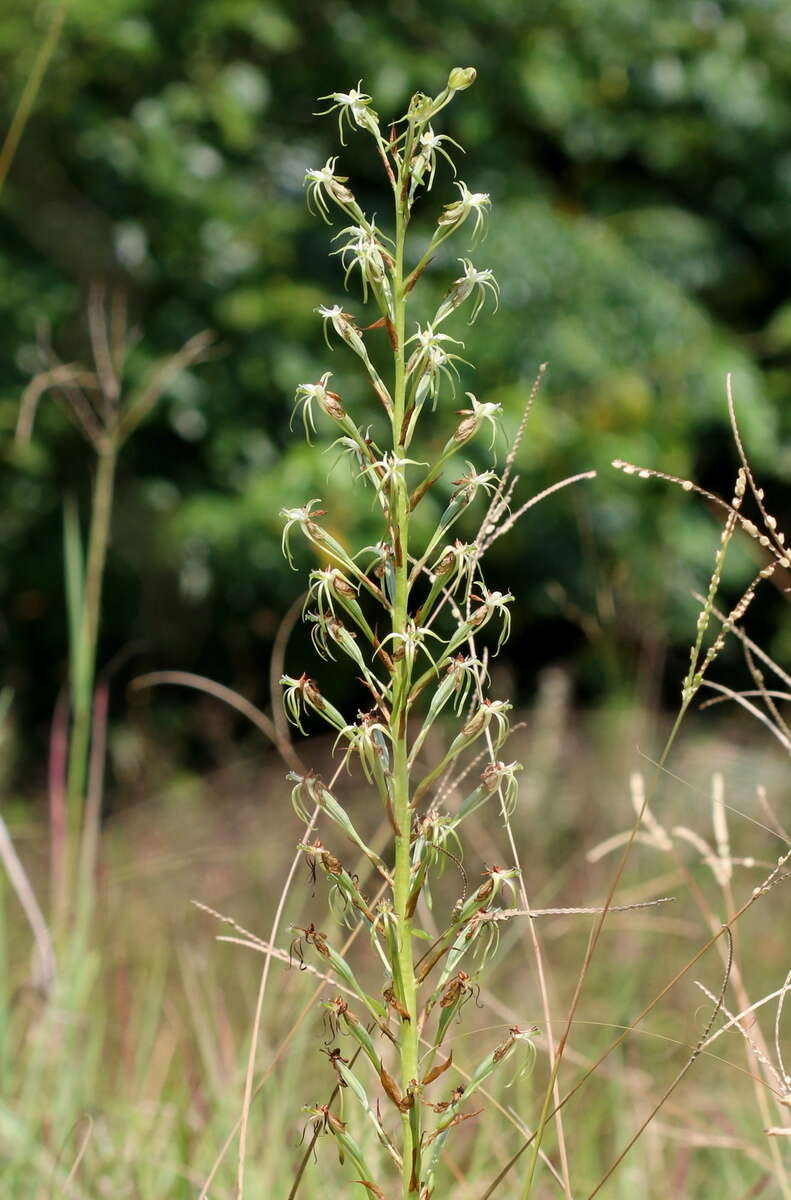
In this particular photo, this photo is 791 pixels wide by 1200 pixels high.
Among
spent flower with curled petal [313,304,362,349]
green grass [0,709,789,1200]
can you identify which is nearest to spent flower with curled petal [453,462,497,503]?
spent flower with curled petal [313,304,362,349]

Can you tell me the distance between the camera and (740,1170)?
231cm

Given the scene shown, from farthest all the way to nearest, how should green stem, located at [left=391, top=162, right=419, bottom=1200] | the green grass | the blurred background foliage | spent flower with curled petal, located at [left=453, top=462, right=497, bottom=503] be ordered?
the blurred background foliage
the green grass
spent flower with curled petal, located at [left=453, top=462, right=497, bottom=503]
green stem, located at [left=391, top=162, right=419, bottom=1200]

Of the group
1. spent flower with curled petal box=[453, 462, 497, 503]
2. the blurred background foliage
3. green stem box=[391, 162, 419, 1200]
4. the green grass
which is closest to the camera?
green stem box=[391, 162, 419, 1200]

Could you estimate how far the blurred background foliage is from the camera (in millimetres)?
7602

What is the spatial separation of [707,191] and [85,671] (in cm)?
852

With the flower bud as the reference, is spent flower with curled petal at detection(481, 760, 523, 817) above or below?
below

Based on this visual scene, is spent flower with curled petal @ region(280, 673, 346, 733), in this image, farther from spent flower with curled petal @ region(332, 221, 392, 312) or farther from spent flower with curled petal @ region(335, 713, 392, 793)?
spent flower with curled petal @ region(332, 221, 392, 312)

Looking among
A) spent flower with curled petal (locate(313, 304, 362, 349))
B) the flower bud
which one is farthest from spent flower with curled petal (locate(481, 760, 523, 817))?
the flower bud

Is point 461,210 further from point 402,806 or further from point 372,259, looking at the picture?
point 402,806

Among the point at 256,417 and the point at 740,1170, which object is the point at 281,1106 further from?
the point at 256,417

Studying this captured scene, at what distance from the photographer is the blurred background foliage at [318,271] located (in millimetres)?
7602

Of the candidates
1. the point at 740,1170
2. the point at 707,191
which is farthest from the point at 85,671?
the point at 707,191

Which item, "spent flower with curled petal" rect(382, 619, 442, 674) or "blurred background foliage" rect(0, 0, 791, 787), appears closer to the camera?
"spent flower with curled petal" rect(382, 619, 442, 674)

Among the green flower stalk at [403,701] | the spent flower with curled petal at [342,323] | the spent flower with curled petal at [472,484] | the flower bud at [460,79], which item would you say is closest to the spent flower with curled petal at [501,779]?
the green flower stalk at [403,701]
